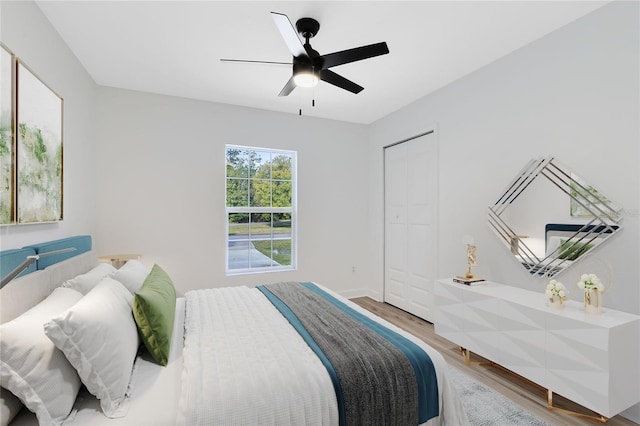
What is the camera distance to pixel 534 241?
8.27 ft

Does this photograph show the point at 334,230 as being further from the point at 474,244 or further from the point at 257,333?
the point at 257,333

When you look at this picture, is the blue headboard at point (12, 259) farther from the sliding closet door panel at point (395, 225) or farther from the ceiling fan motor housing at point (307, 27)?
the sliding closet door panel at point (395, 225)

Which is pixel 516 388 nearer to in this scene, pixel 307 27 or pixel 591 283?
pixel 591 283

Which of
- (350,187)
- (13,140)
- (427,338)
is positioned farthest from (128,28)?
(427,338)

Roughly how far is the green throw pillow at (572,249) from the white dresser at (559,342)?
Result: 32 cm

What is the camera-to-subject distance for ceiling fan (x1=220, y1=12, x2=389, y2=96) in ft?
6.14

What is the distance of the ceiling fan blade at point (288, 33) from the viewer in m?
1.70

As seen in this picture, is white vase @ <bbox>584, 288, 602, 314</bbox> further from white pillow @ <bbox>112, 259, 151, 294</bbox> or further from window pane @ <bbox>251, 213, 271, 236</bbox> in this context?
window pane @ <bbox>251, 213, 271, 236</bbox>

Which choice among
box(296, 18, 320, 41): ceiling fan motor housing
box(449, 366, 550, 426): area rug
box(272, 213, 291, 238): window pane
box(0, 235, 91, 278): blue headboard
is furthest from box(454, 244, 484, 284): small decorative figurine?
box(0, 235, 91, 278): blue headboard

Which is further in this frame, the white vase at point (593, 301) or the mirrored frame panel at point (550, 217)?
the mirrored frame panel at point (550, 217)

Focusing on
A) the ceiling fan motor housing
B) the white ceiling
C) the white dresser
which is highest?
the white ceiling

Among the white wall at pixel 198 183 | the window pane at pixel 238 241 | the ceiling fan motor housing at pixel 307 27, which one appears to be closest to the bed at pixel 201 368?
the white wall at pixel 198 183

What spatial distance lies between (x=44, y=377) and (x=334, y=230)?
3690 millimetres

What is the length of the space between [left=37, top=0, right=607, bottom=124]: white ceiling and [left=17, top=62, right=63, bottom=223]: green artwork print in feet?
2.18
